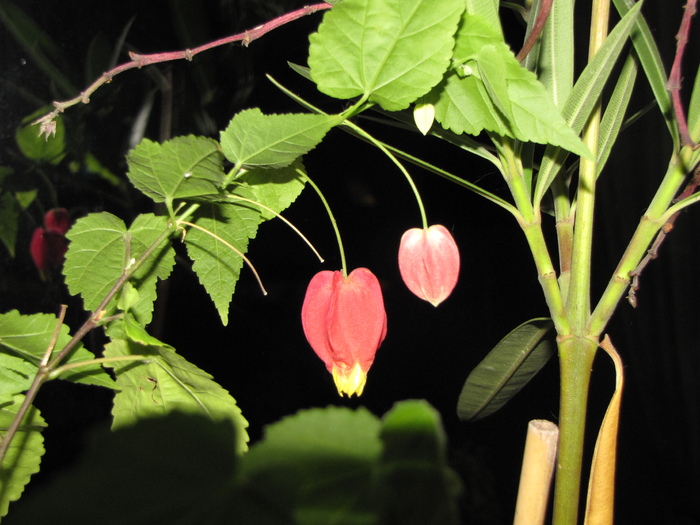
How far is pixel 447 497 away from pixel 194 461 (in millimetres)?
68

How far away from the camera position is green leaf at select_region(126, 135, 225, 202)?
0.27 metres

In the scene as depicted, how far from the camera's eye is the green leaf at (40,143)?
73cm

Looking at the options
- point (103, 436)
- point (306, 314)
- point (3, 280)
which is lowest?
point (103, 436)

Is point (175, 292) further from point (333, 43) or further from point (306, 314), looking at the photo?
point (333, 43)

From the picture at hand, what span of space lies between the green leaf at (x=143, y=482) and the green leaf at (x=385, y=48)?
0.19m

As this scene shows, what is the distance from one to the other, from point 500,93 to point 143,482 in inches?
9.1

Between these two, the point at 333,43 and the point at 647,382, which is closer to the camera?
the point at 333,43

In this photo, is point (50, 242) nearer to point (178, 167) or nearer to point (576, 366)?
point (178, 167)

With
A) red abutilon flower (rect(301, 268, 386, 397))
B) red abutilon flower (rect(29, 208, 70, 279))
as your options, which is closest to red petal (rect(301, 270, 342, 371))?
red abutilon flower (rect(301, 268, 386, 397))

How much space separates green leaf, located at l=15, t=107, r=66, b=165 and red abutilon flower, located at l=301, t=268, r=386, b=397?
55 centimetres

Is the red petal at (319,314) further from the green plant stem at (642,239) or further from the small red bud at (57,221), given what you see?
the small red bud at (57,221)

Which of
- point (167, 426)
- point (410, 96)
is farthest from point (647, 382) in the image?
point (167, 426)

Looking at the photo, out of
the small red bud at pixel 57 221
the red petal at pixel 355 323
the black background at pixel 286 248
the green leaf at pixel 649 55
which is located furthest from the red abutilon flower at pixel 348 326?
the small red bud at pixel 57 221

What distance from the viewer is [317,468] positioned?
15cm
